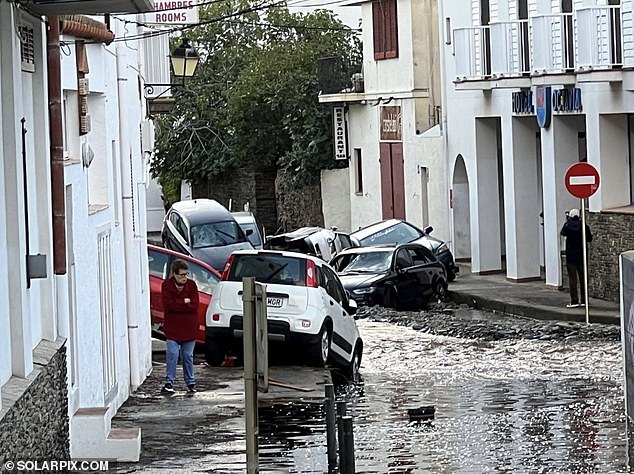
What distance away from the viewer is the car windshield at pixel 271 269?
69.1ft

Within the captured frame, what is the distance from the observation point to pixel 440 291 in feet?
109

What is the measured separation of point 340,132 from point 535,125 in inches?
574

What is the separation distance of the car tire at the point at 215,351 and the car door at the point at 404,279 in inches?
421

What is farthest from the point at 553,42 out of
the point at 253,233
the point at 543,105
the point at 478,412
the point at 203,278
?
the point at 478,412

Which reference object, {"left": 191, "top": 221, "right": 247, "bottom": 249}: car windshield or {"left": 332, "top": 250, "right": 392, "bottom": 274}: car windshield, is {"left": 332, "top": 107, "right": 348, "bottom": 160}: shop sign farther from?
{"left": 332, "top": 250, "right": 392, "bottom": 274}: car windshield

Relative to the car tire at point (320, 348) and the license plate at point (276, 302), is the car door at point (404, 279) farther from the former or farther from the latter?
the license plate at point (276, 302)

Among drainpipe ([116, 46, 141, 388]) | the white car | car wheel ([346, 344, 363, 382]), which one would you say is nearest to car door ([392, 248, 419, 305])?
car wheel ([346, 344, 363, 382])

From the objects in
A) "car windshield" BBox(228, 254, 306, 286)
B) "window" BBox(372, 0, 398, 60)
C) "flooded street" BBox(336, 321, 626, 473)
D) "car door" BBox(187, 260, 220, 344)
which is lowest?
"flooded street" BBox(336, 321, 626, 473)

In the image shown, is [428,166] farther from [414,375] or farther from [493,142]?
[414,375]

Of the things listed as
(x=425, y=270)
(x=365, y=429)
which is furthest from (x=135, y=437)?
(x=425, y=270)

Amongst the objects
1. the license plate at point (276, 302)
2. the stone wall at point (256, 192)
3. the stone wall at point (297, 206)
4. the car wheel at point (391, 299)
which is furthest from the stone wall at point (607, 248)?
the stone wall at point (256, 192)

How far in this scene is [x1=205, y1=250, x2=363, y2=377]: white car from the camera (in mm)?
20672

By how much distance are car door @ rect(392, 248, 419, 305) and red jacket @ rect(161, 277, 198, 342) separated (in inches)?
535

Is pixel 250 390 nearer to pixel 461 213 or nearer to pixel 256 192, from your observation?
pixel 461 213
